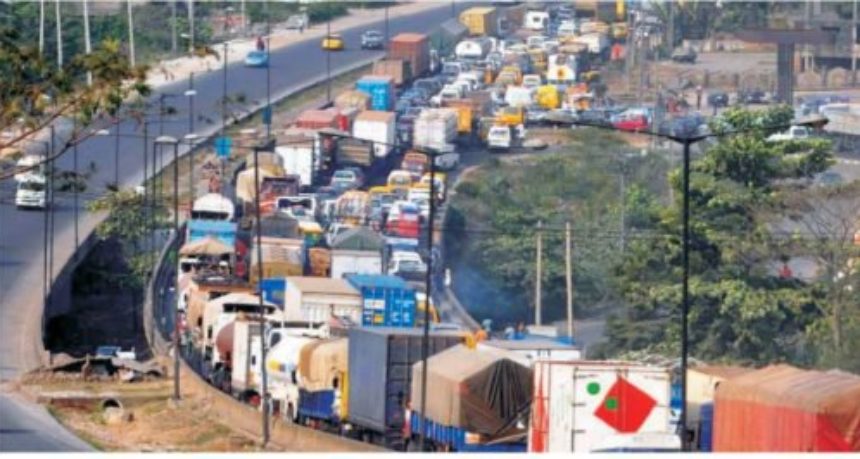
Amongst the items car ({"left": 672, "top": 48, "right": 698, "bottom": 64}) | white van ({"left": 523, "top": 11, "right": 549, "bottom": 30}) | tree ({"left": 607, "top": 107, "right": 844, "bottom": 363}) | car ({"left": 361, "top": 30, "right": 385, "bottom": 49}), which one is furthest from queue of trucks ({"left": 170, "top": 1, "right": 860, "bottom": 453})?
white van ({"left": 523, "top": 11, "right": 549, "bottom": 30})

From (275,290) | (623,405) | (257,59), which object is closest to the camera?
(623,405)

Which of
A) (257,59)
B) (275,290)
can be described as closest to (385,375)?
(275,290)

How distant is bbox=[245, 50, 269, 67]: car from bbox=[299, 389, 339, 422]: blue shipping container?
39.0m

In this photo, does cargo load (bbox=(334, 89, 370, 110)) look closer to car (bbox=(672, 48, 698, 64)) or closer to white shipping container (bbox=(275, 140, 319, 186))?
white shipping container (bbox=(275, 140, 319, 186))

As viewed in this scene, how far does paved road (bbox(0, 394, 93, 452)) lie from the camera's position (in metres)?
27.8

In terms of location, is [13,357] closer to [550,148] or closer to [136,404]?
[136,404]

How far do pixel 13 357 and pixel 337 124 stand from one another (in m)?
16.8

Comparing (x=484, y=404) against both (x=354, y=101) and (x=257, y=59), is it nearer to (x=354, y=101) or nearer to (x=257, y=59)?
(x=354, y=101)

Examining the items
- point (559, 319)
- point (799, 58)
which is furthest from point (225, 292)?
point (799, 58)

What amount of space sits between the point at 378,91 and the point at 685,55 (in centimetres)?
1027

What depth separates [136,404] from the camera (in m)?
33.8

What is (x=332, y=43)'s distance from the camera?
70688mm

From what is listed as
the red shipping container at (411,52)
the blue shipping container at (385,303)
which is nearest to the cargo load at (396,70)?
the red shipping container at (411,52)

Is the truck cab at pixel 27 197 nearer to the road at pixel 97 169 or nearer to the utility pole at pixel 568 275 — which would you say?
the road at pixel 97 169
